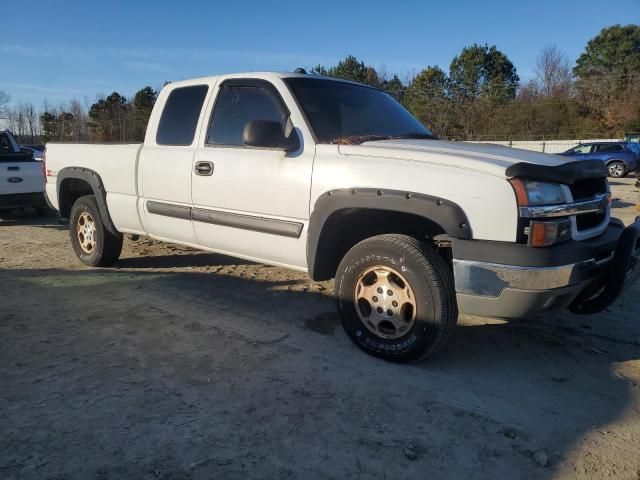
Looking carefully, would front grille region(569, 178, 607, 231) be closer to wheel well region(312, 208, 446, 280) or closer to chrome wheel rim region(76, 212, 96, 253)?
wheel well region(312, 208, 446, 280)

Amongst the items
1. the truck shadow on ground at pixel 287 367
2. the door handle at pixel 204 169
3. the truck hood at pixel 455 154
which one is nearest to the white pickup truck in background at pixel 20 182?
the truck shadow on ground at pixel 287 367

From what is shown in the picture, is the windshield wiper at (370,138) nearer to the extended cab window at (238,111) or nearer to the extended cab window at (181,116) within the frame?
the extended cab window at (238,111)

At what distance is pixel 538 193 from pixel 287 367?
6.21 feet

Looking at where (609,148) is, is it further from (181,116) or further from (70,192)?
(70,192)

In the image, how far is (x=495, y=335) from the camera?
13.6ft

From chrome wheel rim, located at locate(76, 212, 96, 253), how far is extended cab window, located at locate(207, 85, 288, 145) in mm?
2256

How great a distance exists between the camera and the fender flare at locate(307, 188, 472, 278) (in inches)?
122

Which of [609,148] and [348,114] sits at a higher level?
[609,148]

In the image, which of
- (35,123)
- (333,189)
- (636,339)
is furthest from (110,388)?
(35,123)

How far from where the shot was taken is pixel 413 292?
3.34m

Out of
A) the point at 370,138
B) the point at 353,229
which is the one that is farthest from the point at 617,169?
the point at 353,229

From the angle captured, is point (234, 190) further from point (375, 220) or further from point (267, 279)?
point (267, 279)

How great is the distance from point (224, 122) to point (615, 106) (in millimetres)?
44477

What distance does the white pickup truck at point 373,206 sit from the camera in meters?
3.02
